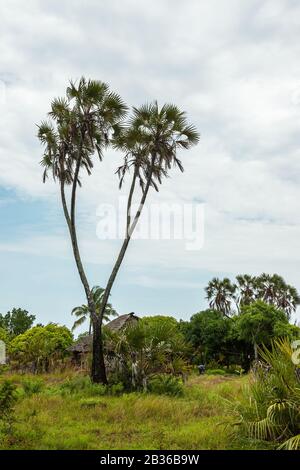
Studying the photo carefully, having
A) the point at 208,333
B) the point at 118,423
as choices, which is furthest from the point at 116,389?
the point at 208,333

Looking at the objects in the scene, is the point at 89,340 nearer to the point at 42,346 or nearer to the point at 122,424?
the point at 42,346

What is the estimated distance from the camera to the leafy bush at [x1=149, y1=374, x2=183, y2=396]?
17.9m

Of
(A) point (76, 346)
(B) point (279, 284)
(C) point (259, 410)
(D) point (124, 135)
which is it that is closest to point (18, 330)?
(A) point (76, 346)

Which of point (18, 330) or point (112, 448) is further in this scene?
point (18, 330)

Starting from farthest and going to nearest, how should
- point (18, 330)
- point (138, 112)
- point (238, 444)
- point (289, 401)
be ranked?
point (18, 330)
point (138, 112)
point (238, 444)
point (289, 401)

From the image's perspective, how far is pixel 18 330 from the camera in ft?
206

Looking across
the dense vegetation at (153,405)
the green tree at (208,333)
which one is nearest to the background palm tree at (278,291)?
the green tree at (208,333)

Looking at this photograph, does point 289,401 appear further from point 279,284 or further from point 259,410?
point 279,284

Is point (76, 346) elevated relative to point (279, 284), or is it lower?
lower

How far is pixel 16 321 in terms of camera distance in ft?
208

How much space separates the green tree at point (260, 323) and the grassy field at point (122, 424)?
67.2 ft

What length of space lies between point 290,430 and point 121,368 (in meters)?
11.3

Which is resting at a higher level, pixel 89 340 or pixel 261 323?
pixel 261 323

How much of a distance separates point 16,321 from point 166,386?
49.5 metres
